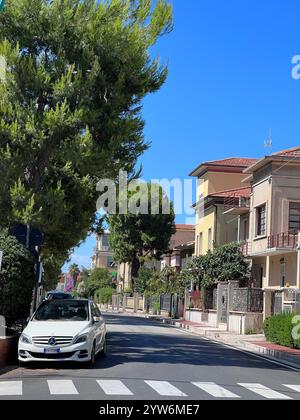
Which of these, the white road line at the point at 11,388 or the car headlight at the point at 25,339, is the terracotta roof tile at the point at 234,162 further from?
the white road line at the point at 11,388

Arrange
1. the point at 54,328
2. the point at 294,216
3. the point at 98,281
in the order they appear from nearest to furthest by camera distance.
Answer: the point at 54,328, the point at 294,216, the point at 98,281

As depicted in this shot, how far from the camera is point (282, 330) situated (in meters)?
24.5

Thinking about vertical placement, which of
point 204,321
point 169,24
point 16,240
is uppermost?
point 169,24

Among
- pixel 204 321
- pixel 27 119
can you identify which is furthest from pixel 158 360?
pixel 204 321

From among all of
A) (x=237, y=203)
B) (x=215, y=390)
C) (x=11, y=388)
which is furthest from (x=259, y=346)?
(x=237, y=203)

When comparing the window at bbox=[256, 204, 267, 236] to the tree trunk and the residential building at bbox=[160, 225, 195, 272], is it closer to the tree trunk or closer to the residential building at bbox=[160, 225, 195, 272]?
the residential building at bbox=[160, 225, 195, 272]

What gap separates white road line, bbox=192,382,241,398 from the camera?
37.2 ft

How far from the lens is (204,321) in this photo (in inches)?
1679

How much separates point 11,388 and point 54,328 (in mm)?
3368

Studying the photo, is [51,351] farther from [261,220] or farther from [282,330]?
[261,220]

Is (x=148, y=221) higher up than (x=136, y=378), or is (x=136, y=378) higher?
(x=148, y=221)

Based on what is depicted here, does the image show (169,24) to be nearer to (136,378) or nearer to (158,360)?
(158,360)

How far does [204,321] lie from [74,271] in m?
102
